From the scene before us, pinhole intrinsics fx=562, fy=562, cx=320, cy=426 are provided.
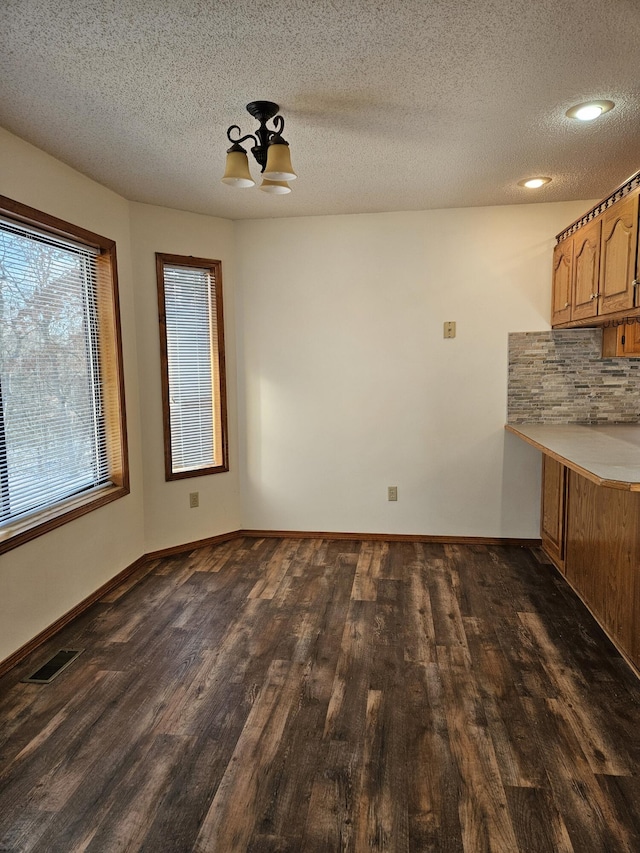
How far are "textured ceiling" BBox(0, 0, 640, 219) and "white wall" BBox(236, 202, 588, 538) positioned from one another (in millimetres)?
774

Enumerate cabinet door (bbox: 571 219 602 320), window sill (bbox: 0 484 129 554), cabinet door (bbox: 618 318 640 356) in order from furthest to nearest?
cabinet door (bbox: 618 318 640 356)
cabinet door (bbox: 571 219 602 320)
window sill (bbox: 0 484 129 554)

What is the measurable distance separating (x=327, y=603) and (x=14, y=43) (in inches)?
115

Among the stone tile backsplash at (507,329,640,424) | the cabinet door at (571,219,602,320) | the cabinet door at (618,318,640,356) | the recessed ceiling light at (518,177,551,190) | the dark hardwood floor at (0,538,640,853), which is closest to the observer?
the dark hardwood floor at (0,538,640,853)

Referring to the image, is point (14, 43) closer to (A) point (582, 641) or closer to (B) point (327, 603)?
(B) point (327, 603)

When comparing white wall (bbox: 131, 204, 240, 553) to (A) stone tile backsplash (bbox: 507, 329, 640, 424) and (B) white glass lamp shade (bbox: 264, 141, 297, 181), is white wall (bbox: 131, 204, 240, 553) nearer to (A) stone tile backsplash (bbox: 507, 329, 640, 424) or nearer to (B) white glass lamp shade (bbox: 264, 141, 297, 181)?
(B) white glass lamp shade (bbox: 264, 141, 297, 181)

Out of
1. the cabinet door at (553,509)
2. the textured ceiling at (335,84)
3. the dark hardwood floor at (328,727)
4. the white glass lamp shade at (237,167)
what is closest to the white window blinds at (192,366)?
the textured ceiling at (335,84)

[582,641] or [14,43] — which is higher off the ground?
Answer: [14,43]

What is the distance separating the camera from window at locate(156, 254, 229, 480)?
407cm

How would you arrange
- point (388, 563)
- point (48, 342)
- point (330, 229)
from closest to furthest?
point (48, 342) < point (388, 563) < point (330, 229)

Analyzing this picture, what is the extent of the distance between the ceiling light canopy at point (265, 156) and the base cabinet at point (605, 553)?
6.56 feet

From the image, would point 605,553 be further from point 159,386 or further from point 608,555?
point 159,386

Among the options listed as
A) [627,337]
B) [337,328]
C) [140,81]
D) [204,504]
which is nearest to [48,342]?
[140,81]

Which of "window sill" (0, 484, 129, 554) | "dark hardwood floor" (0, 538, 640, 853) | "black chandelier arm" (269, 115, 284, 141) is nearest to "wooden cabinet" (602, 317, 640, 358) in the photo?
"dark hardwood floor" (0, 538, 640, 853)

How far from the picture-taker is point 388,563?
3957 millimetres
